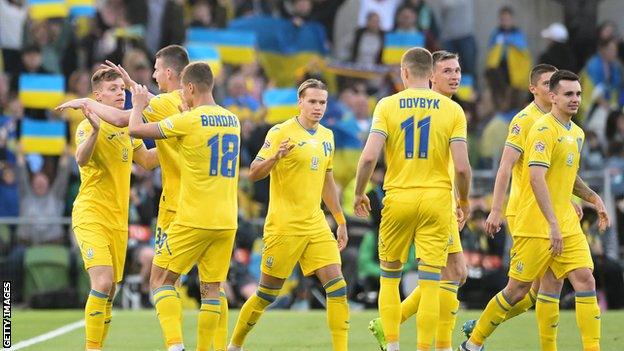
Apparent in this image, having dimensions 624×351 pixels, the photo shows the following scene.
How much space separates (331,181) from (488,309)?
1855 millimetres

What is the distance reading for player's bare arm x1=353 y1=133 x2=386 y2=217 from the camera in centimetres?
1240

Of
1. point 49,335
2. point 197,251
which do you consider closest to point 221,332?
point 197,251

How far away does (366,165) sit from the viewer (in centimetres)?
1240

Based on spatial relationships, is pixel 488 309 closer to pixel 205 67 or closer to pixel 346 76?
pixel 205 67

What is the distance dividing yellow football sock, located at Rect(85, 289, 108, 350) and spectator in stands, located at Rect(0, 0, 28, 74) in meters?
11.6

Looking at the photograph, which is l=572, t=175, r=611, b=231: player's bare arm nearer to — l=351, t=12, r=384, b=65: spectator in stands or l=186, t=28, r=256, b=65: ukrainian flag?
l=186, t=28, r=256, b=65: ukrainian flag

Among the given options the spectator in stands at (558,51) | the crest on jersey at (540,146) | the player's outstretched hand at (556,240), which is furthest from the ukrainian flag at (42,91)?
the player's outstretched hand at (556,240)

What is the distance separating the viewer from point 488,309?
13047 mm

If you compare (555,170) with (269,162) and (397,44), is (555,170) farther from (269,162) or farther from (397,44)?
(397,44)

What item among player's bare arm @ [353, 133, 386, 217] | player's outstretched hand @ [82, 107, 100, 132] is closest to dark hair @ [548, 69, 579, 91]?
player's bare arm @ [353, 133, 386, 217]

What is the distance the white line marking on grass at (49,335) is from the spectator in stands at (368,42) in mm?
8033

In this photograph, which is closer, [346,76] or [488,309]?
[488,309]

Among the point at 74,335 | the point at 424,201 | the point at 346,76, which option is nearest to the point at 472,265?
the point at 346,76

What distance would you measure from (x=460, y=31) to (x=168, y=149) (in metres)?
13.0
